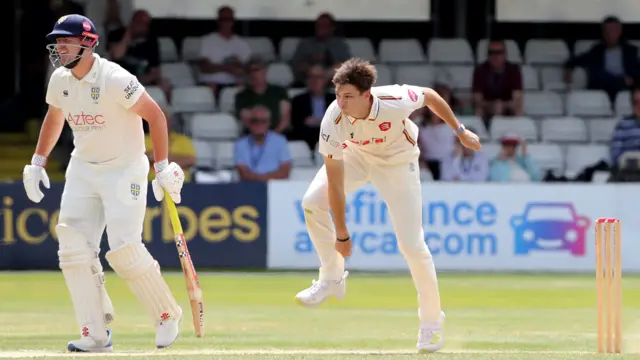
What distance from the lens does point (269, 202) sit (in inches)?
557

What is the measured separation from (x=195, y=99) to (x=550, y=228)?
4.71 metres

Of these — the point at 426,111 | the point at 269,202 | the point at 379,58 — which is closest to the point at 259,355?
the point at 269,202

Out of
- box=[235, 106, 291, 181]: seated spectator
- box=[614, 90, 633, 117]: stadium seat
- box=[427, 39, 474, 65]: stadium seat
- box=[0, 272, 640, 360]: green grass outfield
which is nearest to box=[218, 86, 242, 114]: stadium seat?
box=[235, 106, 291, 181]: seated spectator

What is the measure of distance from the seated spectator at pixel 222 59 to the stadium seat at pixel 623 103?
185 inches

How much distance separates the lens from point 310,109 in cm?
1595

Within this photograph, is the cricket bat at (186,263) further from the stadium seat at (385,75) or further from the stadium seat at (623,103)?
the stadium seat at (623,103)

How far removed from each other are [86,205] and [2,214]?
668 cm

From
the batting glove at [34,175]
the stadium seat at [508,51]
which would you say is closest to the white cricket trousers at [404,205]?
the batting glove at [34,175]

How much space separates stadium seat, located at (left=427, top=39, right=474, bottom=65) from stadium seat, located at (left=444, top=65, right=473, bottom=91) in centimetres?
10

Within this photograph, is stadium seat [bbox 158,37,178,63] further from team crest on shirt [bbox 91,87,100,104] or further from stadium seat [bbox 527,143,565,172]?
team crest on shirt [bbox 91,87,100,104]

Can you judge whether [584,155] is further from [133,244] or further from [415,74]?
[133,244]

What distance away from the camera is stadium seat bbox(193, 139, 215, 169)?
15485mm

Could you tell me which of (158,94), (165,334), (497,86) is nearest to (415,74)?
(497,86)

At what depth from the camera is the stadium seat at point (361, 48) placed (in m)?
17.5
